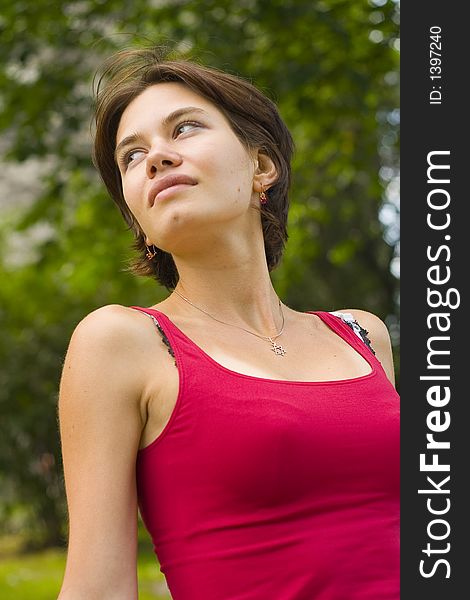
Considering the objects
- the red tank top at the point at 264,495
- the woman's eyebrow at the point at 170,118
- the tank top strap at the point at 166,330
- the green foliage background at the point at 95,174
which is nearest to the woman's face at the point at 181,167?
the woman's eyebrow at the point at 170,118

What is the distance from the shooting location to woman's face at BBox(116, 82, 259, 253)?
193cm

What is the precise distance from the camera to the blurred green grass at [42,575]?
28.8 ft

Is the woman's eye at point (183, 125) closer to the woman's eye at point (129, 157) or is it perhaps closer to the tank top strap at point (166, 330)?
the woman's eye at point (129, 157)

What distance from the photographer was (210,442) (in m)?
1.71

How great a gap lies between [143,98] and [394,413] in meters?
0.81

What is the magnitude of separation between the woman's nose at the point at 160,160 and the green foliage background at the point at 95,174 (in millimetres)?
1554

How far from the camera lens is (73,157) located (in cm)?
638

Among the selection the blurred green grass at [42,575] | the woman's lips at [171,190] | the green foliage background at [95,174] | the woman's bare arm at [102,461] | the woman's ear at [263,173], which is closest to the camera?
the woman's bare arm at [102,461]

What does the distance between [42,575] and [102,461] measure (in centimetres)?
858

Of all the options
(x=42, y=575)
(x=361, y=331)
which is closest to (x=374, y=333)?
(x=361, y=331)

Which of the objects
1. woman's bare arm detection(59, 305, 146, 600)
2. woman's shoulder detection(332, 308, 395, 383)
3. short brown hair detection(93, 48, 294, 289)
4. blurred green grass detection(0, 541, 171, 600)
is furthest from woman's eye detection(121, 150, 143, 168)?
blurred green grass detection(0, 541, 171, 600)

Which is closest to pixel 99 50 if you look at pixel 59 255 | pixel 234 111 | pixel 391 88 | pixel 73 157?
pixel 73 157

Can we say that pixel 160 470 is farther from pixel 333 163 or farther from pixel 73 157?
pixel 333 163

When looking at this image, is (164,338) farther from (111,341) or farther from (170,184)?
(170,184)
